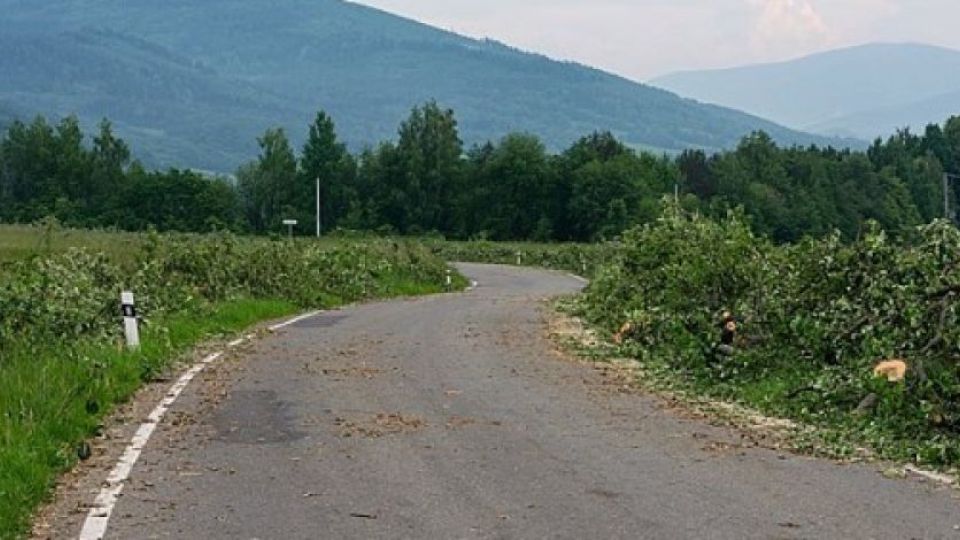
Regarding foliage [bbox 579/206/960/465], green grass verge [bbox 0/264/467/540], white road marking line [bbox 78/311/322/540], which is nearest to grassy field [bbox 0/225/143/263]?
green grass verge [bbox 0/264/467/540]

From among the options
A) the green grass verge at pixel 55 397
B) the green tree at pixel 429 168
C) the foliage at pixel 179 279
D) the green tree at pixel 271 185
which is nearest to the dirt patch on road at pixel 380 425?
the green grass verge at pixel 55 397

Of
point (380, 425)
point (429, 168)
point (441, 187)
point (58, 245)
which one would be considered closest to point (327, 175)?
point (429, 168)

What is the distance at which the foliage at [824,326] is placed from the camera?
33.9 ft

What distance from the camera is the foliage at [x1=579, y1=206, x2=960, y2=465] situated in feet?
33.9

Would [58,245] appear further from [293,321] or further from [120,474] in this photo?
[120,474]

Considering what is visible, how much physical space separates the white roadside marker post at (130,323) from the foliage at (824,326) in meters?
6.45

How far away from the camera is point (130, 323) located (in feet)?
50.0

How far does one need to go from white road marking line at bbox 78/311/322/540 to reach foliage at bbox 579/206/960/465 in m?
5.57

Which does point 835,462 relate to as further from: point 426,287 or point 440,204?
point 440,204

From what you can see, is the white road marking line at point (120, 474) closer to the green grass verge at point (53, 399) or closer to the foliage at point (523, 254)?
the green grass verge at point (53, 399)

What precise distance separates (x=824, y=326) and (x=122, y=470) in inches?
305

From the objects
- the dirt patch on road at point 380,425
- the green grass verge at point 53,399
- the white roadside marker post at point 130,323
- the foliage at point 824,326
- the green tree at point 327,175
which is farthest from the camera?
the green tree at point 327,175

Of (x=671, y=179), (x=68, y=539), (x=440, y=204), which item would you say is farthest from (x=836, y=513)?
(x=671, y=179)

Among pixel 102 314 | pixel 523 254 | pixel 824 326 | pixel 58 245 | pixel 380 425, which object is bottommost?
pixel 523 254
